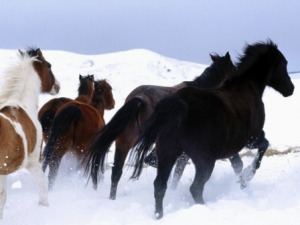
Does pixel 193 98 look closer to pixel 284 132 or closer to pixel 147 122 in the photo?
pixel 147 122

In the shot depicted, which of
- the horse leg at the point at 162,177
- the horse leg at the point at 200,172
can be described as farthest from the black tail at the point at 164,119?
the horse leg at the point at 200,172

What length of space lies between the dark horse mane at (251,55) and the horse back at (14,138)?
8.75 ft

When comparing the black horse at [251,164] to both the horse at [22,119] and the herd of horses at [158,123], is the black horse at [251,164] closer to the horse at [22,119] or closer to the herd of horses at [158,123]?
the herd of horses at [158,123]

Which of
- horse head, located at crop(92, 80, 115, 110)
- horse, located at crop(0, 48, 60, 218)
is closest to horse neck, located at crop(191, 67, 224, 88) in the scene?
horse, located at crop(0, 48, 60, 218)

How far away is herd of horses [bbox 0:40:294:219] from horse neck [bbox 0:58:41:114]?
0.4 inches

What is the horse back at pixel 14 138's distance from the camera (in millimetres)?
5047

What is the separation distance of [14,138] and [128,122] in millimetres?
1446

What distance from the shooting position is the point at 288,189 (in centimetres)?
671

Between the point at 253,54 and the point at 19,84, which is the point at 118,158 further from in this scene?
the point at 253,54

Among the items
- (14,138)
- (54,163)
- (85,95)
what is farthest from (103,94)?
(14,138)

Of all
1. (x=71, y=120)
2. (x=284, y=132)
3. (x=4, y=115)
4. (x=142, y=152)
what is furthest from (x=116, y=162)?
(x=284, y=132)

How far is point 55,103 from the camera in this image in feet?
28.9

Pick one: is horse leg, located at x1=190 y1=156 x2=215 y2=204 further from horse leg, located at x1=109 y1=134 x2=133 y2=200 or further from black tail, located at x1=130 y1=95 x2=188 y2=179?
horse leg, located at x1=109 y1=134 x2=133 y2=200

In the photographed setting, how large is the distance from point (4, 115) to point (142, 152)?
1.51 meters
